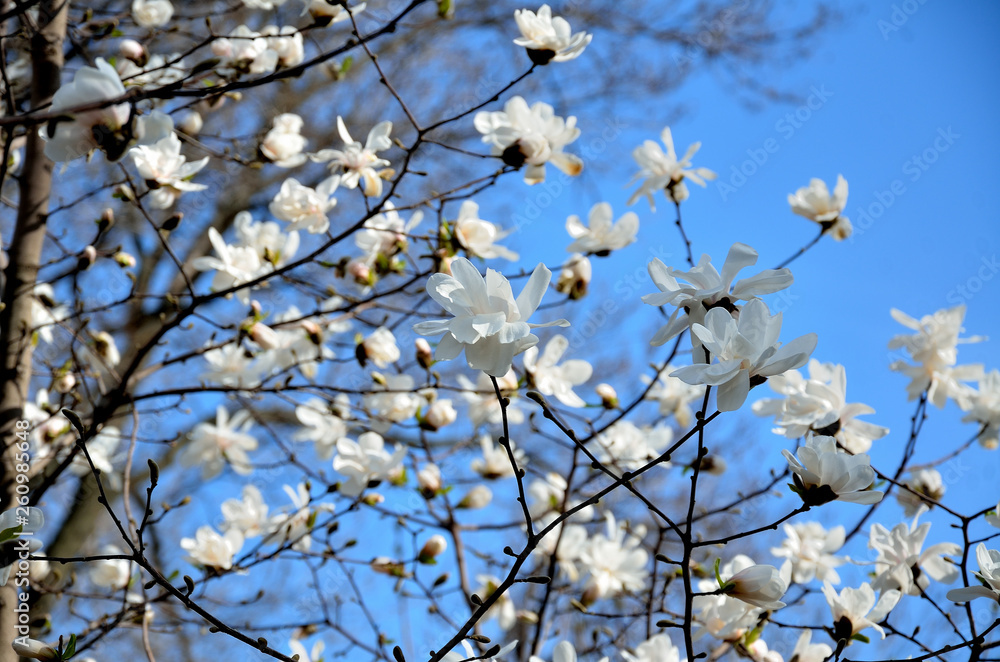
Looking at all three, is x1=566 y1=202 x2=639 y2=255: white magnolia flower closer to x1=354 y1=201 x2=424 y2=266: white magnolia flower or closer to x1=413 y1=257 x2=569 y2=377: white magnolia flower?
x1=354 y1=201 x2=424 y2=266: white magnolia flower

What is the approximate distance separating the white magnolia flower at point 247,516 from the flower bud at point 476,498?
0.58m

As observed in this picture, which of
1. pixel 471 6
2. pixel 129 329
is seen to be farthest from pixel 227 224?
pixel 471 6

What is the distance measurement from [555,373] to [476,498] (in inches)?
21.0

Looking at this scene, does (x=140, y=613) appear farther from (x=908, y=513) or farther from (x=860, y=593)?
(x=908, y=513)

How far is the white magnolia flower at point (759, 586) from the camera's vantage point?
988 millimetres

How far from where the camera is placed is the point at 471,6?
17.9 ft

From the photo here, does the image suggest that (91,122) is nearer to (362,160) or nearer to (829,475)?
(362,160)

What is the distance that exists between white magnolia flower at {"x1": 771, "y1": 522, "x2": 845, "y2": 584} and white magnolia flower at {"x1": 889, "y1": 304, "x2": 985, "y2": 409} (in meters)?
0.42

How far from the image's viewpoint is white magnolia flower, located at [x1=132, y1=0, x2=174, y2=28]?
2156 mm

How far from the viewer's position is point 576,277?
2025 mm

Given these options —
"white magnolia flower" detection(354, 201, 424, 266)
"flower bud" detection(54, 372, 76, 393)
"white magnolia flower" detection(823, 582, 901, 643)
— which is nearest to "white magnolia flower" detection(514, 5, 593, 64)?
"white magnolia flower" detection(354, 201, 424, 266)

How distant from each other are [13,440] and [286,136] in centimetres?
96

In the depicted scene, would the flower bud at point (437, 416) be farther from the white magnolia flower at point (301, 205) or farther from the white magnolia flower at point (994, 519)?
the white magnolia flower at point (994, 519)

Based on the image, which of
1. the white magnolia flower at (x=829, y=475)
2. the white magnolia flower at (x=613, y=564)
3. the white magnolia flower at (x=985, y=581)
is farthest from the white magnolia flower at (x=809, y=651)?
the white magnolia flower at (x=613, y=564)
